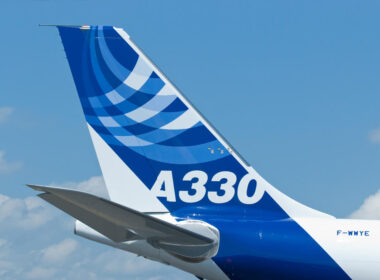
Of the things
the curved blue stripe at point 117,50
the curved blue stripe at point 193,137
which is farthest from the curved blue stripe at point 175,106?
the curved blue stripe at point 117,50

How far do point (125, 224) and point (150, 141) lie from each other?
361 cm

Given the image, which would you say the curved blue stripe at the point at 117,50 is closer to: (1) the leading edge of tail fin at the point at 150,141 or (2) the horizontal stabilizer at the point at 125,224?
(1) the leading edge of tail fin at the point at 150,141

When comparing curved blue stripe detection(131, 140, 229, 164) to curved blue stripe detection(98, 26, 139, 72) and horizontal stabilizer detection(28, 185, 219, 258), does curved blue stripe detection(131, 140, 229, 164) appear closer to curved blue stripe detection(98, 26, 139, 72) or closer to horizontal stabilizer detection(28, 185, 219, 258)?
horizontal stabilizer detection(28, 185, 219, 258)

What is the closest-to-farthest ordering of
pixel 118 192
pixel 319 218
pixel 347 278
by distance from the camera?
pixel 347 278 → pixel 319 218 → pixel 118 192

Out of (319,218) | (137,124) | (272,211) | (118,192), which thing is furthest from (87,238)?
(319,218)

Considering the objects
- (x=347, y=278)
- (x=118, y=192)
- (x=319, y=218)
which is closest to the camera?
(x=347, y=278)

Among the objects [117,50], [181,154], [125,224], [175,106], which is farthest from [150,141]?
[125,224]

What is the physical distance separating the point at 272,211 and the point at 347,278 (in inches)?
91.9

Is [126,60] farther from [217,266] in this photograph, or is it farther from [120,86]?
[217,266]

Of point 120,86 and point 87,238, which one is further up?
point 120,86

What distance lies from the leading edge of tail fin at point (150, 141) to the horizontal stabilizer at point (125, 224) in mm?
1493

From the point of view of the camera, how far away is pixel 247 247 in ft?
50.3

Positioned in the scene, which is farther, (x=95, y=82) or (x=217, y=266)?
(x=95, y=82)

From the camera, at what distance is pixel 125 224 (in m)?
13.8
